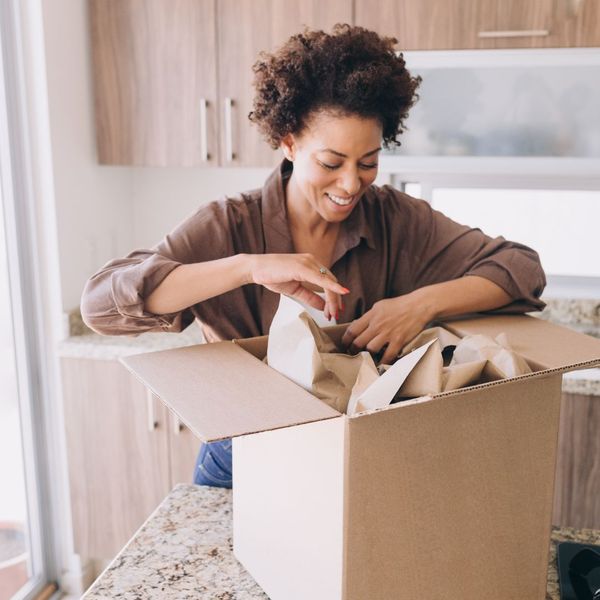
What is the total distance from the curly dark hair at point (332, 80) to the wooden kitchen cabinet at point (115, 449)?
4.23ft

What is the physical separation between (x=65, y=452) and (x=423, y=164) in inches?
60.4

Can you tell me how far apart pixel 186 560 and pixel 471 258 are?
0.71 metres

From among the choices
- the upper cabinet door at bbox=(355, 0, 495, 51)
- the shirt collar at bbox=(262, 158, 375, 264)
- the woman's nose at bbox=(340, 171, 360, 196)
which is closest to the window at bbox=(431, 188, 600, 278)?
the upper cabinet door at bbox=(355, 0, 495, 51)

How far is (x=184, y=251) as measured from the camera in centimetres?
122

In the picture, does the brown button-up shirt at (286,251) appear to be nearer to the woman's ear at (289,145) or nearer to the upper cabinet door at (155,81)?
the woman's ear at (289,145)

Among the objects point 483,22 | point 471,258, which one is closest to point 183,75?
point 483,22

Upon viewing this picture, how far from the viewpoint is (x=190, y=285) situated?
105cm

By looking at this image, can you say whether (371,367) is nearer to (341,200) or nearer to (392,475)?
(392,475)

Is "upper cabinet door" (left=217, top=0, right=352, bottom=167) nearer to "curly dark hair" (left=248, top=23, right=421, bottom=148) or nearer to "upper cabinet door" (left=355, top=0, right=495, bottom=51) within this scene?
"upper cabinet door" (left=355, top=0, right=495, bottom=51)

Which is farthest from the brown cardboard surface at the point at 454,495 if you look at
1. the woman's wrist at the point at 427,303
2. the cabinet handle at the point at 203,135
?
the cabinet handle at the point at 203,135

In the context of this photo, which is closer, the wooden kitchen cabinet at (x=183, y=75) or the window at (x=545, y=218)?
the wooden kitchen cabinet at (x=183, y=75)

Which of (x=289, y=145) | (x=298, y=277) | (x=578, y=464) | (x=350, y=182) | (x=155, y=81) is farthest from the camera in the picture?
(x=155, y=81)

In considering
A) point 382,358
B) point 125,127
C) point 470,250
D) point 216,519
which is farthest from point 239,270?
point 125,127

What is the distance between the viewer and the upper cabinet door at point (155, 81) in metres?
2.36
